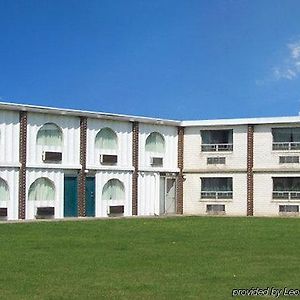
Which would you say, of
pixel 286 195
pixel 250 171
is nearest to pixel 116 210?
pixel 250 171

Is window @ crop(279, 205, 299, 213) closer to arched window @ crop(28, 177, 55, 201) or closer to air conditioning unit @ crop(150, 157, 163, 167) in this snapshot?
air conditioning unit @ crop(150, 157, 163, 167)

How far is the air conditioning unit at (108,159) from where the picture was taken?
39188mm

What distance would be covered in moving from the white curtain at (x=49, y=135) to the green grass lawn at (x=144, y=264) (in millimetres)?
12548

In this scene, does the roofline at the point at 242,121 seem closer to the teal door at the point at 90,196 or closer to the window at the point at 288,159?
the window at the point at 288,159

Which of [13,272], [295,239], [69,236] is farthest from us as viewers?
[69,236]

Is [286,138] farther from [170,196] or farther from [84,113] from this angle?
[84,113]

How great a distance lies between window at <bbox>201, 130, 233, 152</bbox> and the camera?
42812mm

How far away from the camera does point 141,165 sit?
136ft

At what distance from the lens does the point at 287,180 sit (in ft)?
136

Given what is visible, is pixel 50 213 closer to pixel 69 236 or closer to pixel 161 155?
pixel 161 155

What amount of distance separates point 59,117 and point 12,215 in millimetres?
5455

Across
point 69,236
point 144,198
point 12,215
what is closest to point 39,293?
point 69,236

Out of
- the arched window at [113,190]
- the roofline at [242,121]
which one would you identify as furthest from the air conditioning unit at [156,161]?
the roofline at [242,121]

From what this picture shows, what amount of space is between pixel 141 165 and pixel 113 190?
2394mm
